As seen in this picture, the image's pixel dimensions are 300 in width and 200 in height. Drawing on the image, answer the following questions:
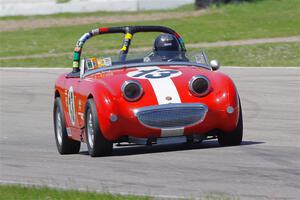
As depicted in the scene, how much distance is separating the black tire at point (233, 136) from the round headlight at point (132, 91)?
1.03 meters

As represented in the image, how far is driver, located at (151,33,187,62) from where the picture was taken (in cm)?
1191

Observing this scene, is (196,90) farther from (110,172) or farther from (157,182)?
(157,182)

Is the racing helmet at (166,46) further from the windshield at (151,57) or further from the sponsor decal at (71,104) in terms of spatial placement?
the sponsor decal at (71,104)

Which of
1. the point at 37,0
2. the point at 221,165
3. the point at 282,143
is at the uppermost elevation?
the point at 221,165

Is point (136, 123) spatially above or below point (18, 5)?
above

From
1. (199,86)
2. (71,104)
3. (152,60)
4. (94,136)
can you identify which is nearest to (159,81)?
(199,86)

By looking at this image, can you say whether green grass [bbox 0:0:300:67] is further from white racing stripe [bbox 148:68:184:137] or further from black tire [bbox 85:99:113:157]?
white racing stripe [bbox 148:68:184:137]

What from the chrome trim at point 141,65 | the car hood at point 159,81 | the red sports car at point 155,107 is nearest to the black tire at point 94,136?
the red sports car at point 155,107

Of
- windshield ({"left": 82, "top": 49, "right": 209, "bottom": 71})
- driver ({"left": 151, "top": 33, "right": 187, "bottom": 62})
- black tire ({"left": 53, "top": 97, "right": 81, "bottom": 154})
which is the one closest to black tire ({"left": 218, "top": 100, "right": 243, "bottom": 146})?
windshield ({"left": 82, "top": 49, "right": 209, "bottom": 71})

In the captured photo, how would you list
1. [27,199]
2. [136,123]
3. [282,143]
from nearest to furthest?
[27,199]
[136,123]
[282,143]

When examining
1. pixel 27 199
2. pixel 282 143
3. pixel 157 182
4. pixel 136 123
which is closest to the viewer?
pixel 27 199

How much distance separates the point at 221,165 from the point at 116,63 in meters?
2.85

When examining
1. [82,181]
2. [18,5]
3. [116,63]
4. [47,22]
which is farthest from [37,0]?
[82,181]

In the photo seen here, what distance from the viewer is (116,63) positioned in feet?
38.8
